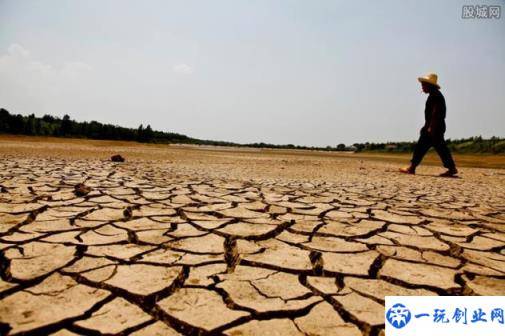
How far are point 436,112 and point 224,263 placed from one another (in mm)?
5096

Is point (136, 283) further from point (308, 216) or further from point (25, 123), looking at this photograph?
point (25, 123)

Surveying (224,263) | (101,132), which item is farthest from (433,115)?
(101,132)

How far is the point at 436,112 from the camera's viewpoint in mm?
5211

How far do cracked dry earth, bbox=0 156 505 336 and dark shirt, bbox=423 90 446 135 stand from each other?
3020mm

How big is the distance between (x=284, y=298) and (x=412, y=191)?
3.12 meters

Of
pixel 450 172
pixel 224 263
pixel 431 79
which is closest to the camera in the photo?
pixel 224 263

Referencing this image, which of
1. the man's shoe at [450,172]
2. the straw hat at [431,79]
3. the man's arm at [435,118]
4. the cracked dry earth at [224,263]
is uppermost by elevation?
the straw hat at [431,79]

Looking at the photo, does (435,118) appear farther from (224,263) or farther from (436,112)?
(224,263)

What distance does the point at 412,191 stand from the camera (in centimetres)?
369

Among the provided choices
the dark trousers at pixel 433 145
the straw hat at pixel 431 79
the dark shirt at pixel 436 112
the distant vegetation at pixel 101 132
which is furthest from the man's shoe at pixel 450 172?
the distant vegetation at pixel 101 132

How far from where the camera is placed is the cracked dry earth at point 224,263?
0.95 meters

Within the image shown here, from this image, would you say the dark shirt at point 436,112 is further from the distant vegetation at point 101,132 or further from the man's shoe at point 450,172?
the distant vegetation at point 101,132

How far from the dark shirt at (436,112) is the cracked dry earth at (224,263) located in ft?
9.91

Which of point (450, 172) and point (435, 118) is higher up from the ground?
point (435, 118)
